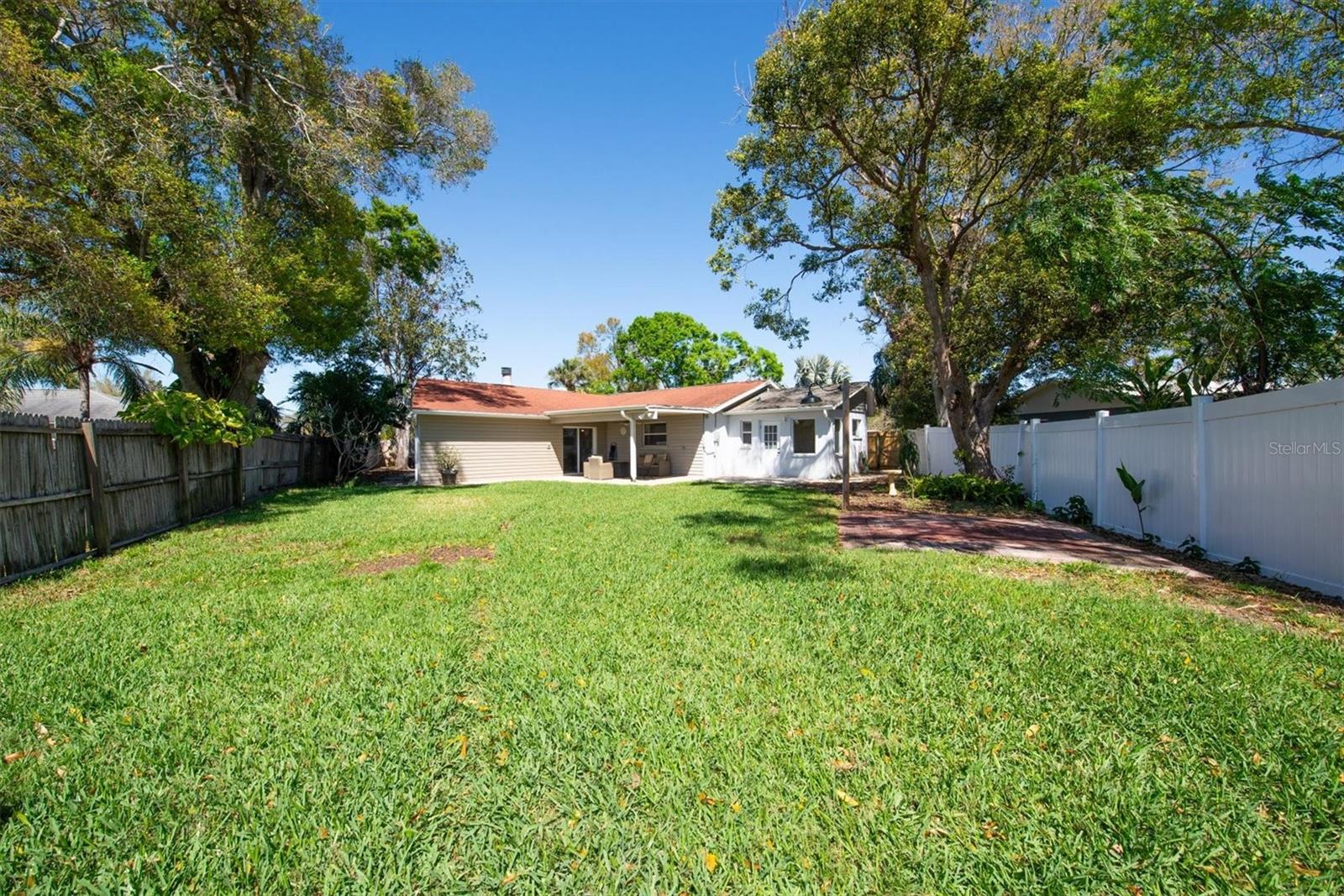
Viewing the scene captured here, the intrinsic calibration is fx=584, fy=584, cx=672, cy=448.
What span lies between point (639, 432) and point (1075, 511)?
582 inches

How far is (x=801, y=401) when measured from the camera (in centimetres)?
2069

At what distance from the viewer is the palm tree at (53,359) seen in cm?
1041

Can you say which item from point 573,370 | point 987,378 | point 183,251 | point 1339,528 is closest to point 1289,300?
point 1339,528

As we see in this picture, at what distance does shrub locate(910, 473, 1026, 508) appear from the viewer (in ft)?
38.9

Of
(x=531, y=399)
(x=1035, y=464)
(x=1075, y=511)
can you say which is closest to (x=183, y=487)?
(x=531, y=399)

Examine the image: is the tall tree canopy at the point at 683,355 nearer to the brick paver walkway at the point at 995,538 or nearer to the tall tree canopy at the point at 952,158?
the tall tree canopy at the point at 952,158

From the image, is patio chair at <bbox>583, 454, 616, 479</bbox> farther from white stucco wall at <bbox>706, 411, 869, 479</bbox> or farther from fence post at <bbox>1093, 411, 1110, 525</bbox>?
fence post at <bbox>1093, 411, 1110, 525</bbox>

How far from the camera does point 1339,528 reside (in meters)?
4.60

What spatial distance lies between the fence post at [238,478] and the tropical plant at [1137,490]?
15.5 m

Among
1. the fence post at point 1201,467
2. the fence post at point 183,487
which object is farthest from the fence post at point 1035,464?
the fence post at point 183,487

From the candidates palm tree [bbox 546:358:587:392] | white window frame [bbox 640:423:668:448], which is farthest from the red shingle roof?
palm tree [bbox 546:358:587:392]

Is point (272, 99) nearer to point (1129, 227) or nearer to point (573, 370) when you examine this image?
point (1129, 227)

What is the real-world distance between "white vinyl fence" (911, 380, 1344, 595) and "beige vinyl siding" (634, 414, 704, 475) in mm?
12444

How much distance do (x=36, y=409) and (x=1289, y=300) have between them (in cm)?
3484
